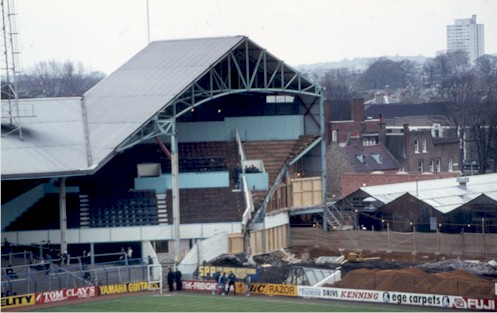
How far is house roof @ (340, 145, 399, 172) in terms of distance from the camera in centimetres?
8856

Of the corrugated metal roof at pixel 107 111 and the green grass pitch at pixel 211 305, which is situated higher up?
the corrugated metal roof at pixel 107 111

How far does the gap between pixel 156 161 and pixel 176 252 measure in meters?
7.16

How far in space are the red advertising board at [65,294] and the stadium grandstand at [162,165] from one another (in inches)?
26.8

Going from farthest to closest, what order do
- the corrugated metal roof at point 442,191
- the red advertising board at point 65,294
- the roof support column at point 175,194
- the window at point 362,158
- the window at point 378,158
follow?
1. the window at point 378,158
2. the window at point 362,158
3. the corrugated metal roof at point 442,191
4. the roof support column at point 175,194
5. the red advertising board at point 65,294

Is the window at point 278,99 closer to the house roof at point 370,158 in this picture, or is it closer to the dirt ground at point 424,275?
the dirt ground at point 424,275

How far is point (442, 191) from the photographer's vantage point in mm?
66750

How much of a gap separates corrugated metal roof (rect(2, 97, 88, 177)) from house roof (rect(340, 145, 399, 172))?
103 ft

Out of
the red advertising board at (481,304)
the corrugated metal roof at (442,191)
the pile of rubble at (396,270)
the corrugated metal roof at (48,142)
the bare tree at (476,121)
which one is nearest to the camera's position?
the red advertising board at (481,304)

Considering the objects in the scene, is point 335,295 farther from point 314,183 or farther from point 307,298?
point 314,183

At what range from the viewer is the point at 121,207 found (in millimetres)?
59344

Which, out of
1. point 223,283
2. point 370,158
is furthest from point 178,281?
point 370,158

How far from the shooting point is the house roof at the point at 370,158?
291ft

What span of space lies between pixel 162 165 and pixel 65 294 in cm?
1447

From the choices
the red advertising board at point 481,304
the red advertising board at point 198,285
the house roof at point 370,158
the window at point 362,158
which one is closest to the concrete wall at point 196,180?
the red advertising board at point 198,285
